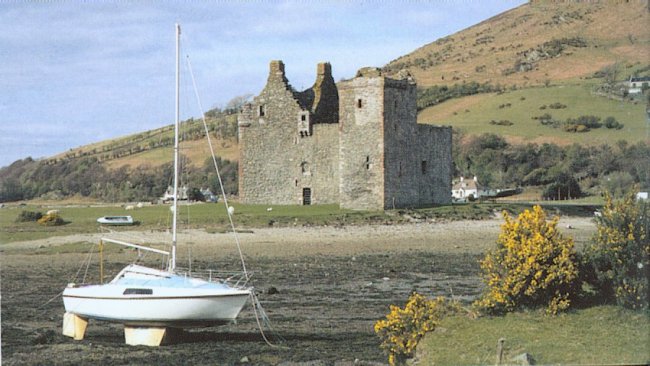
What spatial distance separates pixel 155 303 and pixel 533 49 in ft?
152

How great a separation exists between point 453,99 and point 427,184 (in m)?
30.7

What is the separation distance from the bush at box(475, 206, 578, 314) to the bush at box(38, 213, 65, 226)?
2163 centimetres

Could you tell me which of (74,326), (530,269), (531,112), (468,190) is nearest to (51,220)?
(74,326)

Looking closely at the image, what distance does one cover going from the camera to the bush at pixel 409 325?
1406 cm

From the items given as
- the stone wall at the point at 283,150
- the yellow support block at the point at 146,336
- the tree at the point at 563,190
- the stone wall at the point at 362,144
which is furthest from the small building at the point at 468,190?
the yellow support block at the point at 146,336

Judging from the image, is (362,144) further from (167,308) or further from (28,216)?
(167,308)

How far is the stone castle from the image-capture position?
35375mm

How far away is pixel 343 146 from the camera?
3600 cm

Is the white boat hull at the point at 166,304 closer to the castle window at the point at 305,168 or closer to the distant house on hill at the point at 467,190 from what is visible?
the castle window at the point at 305,168

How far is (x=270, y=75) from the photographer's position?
1588 inches

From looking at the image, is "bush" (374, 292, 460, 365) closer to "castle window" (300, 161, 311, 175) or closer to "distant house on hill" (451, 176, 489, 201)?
"castle window" (300, 161, 311, 175)

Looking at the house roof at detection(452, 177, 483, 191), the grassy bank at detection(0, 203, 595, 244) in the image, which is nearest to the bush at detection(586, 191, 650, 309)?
the grassy bank at detection(0, 203, 595, 244)

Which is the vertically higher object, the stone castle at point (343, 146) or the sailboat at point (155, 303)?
the stone castle at point (343, 146)

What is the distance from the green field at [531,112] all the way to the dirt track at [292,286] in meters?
20.5
